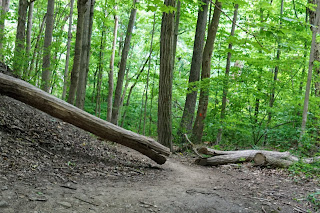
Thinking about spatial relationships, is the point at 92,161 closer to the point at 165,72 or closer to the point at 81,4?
the point at 165,72

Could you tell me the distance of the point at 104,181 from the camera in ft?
13.7

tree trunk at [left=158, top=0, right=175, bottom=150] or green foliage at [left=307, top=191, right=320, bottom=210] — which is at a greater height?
tree trunk at [left=158, top=0, right=175, bottom=150]

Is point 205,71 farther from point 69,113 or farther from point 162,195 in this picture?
point 162,195

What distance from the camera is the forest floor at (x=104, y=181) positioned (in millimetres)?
3174

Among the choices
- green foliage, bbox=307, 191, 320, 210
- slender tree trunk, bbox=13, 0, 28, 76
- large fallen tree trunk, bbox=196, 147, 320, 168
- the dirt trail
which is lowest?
the dirt trail

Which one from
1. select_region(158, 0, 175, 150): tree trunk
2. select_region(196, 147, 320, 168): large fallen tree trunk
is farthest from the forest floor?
select_region(158, 0, 175, 150): tree trunk

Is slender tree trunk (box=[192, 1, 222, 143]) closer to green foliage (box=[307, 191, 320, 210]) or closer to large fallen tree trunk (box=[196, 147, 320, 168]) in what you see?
large fallen tree trunk (box=[196, 147, 320, 168])

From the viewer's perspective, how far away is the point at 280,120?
31.6 ft

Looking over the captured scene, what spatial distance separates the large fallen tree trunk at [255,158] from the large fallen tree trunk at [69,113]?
1.88m

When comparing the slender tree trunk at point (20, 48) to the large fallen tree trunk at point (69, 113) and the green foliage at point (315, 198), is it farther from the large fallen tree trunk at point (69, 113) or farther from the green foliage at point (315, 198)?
the green foliage at point (315, 198)

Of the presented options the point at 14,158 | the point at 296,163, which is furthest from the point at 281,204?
the point at 14,158

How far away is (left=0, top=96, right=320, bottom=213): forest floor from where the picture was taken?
3174mm

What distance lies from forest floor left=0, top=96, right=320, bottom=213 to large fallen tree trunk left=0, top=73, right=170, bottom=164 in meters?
0.50

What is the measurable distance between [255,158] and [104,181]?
13.2 ft
